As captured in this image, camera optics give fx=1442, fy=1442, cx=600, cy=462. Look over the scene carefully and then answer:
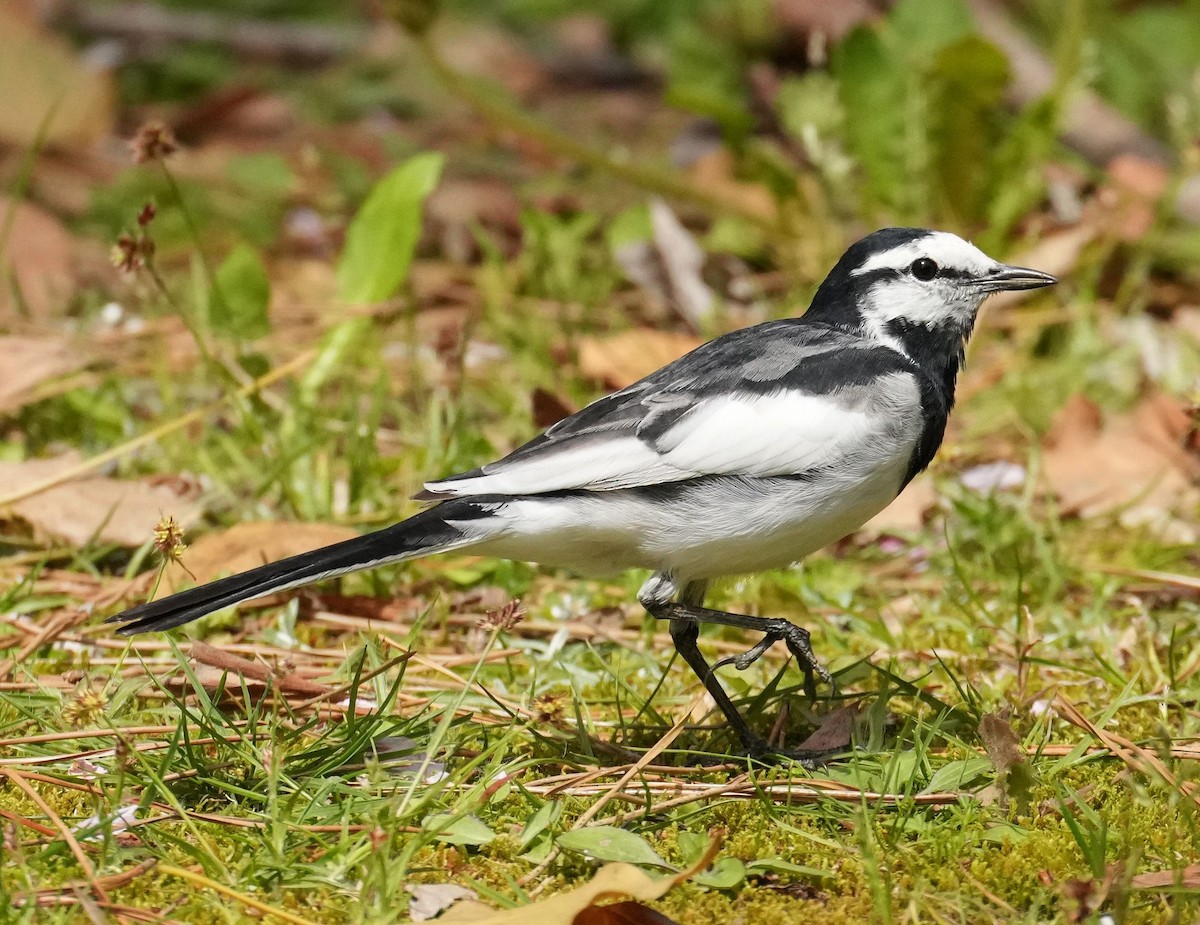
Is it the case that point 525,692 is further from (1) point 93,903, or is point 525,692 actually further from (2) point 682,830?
(1) point 93,903

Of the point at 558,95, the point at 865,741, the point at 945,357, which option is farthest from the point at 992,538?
the point at 558,95

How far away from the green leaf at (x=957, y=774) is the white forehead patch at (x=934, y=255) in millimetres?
1391

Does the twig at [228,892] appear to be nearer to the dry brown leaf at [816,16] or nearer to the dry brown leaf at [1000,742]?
the dry brown leaf at [1000,742]

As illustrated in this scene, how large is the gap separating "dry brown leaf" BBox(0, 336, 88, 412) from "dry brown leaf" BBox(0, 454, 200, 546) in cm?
37

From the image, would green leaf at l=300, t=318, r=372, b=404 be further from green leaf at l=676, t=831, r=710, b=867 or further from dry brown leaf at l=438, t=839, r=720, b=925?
dry brown leaf at l=438, t=839, r=720, b=925

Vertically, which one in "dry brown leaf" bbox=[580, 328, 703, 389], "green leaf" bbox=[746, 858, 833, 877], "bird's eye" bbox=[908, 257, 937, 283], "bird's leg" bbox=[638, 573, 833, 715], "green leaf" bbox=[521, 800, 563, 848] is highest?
"bird's eye" bbox=[908, 257, 937, 283]

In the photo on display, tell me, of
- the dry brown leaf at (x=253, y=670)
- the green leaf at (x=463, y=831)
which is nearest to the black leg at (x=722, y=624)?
the green leaf at (x=463, y=831)

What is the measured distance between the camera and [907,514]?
4.63 m

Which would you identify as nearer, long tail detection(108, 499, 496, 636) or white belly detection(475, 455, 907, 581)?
long tail detection(108, 499, 496, 636)

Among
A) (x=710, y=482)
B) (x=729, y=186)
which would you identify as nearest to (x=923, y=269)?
(x=710, y=482)

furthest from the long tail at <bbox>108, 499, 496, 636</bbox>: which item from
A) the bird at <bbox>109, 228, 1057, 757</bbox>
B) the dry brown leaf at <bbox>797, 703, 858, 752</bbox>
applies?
the dry brown leaf at <bbox>797, 703, 858, 752</bbox>

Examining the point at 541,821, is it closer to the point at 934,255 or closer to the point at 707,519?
the point at 707,519

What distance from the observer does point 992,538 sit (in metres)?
4.32

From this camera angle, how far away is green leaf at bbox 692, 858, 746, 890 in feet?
8.47
